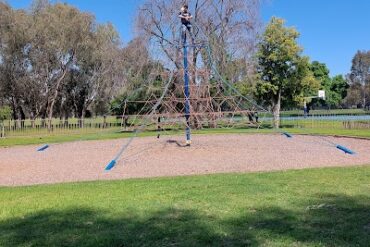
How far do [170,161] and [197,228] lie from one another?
7.57 meters

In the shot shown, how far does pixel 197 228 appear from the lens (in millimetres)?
4914

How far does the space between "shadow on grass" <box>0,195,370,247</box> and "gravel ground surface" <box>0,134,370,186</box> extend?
416 cm

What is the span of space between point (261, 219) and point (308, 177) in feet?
11.5

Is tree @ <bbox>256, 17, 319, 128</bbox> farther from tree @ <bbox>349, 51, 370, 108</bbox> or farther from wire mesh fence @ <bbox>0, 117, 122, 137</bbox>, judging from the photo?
tree @ <bbox>349, 51, 370, 108</bbox>

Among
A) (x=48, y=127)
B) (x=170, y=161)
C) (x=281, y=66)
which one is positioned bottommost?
(x=170, y=161)

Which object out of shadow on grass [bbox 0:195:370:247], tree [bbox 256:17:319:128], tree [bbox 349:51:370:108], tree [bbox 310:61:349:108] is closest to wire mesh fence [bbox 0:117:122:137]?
tree [bbox 256:17:319:128]

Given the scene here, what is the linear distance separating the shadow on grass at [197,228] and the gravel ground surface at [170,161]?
4.16 metres

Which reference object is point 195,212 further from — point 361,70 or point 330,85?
point 361,70

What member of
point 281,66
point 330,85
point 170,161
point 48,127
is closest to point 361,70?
point 330,85

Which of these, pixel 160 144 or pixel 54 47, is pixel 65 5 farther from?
pixel 160 144

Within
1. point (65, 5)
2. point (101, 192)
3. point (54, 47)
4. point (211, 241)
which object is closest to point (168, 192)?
point (101, 192)

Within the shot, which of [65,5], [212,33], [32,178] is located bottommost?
[32,178]

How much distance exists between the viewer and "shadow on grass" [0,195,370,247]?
4.45 meters

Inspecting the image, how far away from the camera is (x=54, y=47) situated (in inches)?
1572
